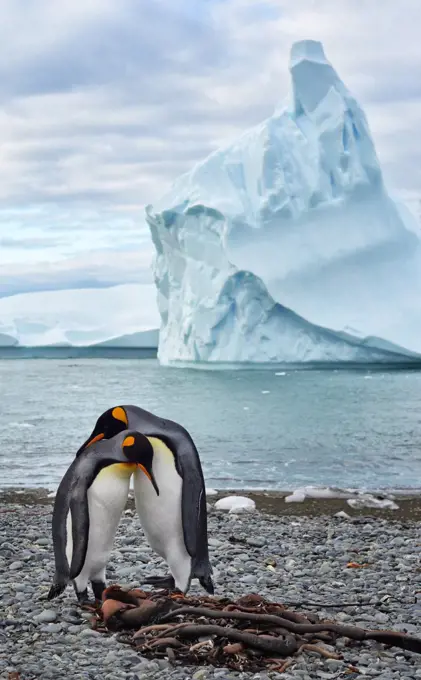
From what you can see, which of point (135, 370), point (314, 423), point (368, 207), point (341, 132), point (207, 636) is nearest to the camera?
point (207, 636)

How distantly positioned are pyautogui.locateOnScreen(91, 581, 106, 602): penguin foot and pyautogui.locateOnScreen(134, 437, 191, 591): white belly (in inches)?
12.2

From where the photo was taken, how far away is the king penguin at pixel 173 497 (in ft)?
12.4

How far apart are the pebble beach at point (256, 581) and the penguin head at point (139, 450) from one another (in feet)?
2.14

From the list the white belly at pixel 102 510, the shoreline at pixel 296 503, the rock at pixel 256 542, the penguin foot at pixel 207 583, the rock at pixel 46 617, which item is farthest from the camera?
the shoreline at pixel 296 503

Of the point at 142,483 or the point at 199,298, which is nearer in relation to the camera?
the point at 142,483

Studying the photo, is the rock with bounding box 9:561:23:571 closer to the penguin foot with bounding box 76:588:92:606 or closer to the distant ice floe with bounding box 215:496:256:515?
the penguin foot with bounding box 76:588:92:606

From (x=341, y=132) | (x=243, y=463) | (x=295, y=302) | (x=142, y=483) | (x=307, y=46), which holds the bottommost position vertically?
(x=243, y=463)

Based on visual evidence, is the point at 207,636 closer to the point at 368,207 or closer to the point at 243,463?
the point at 243,463

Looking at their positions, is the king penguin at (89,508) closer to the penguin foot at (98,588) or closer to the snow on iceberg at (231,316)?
the penguin foot at (98,588)

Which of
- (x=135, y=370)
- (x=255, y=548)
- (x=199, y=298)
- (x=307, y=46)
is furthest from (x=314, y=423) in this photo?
(x=135, y=370)

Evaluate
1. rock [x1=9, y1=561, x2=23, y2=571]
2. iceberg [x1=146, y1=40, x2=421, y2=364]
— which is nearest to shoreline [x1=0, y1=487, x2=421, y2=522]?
rock [x1=9, y1=561, x2=23, y2=571]

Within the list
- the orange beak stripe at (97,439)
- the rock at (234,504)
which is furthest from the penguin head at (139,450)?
the rock at (234,504)

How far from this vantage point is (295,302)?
78.6 ft

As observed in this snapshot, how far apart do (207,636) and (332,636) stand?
0.47m
